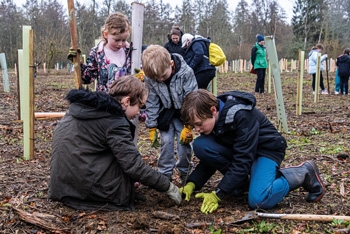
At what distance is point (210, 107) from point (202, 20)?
4128 cm

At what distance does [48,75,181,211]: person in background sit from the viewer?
2891 mm

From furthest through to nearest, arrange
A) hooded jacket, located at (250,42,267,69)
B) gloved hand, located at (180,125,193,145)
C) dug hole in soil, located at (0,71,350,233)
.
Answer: hooded jacket, located at (250,42,267,69) < gloved hand, located at (180,125,193,145) < dug hole in soil, located at (0,71,350,233)

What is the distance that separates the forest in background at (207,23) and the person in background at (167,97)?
33371 mm

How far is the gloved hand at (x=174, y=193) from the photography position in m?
3.13

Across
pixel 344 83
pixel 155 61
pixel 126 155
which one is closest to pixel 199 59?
pixel 155 61

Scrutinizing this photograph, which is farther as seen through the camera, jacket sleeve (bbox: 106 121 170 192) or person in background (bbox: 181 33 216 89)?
person in background (bbox: 181 33 216 89)

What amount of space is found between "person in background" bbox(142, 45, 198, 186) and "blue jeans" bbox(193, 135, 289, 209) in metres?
0.22

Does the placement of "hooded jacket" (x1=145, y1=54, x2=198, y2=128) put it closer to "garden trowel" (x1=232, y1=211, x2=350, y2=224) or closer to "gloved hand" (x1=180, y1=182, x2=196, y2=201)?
"gloved hand" (x1=180, y1=182, x2=196, y2=201)

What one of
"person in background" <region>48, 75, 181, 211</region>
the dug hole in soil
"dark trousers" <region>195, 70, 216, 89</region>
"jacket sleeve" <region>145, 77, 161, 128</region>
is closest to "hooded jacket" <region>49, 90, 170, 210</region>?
"person in background" <region>48, 75, 181, 211</region>

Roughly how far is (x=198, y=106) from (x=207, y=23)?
3996cm

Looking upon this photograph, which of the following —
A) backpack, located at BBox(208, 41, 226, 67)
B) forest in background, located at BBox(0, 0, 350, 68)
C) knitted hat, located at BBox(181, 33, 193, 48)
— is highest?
forest in background, located at BBox(0, 0, 350, 68)

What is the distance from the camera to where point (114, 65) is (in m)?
3.89

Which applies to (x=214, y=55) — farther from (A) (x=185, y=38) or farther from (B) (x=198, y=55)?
(A) (x=185, y=38)

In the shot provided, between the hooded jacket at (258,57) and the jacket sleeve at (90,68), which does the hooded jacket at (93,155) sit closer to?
the jacket sleeve at (90,68)
